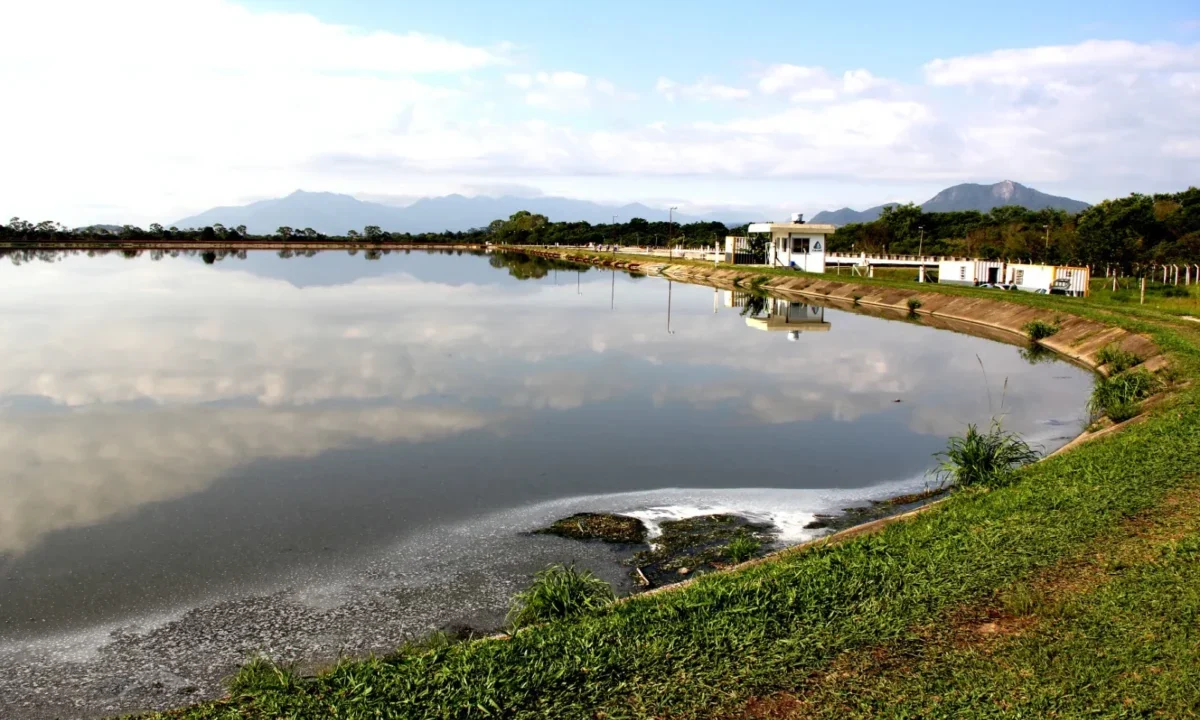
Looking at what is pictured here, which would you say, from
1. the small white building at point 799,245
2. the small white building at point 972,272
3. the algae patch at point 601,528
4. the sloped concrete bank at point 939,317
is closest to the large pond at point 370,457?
the algae patch at point 601,528

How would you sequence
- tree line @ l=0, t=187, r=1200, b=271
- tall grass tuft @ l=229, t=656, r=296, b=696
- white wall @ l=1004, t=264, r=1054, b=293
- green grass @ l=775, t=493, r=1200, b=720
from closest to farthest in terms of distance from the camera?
green grass @ l=775, t=493, r=1200, b=720, tall grass tuft @ l=229, t=656, r=296, b=696, white wall @ l=1004, t=264, r=1054, b=293, tree line @ l=0, t=187, r=1200, b=271

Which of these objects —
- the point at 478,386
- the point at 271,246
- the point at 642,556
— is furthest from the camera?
the point at 271,246

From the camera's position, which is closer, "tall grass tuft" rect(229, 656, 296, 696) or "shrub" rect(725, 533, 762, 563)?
"tall grass tuft" rect(229, 656, 296, 696)

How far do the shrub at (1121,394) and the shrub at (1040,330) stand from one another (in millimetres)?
13195

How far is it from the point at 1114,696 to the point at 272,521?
28.9 ft

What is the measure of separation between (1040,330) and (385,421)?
24.2 metres

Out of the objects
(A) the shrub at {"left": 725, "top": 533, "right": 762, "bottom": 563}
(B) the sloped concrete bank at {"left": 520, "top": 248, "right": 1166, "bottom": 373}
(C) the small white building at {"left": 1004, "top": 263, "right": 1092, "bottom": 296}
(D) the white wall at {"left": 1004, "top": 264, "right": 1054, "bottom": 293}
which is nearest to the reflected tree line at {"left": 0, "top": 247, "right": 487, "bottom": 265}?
(B) the sloped concrete bank at {"left": 520, "top": 248, "right": 1166, "bottom": 373}

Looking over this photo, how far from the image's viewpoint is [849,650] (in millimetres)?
6062

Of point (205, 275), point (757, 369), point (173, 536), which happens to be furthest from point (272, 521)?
point (205, 275)

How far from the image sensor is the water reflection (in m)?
10.4

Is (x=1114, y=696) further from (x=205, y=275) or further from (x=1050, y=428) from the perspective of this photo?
(x=205, y=275)

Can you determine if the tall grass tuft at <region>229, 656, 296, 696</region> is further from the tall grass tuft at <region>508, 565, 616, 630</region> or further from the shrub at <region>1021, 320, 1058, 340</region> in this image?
the shrub at <region>1021, 320, 1058, 340</region>

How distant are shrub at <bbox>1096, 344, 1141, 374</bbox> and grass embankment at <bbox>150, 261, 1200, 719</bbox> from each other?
49.3 ft

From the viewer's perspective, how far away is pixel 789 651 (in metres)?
6.05
